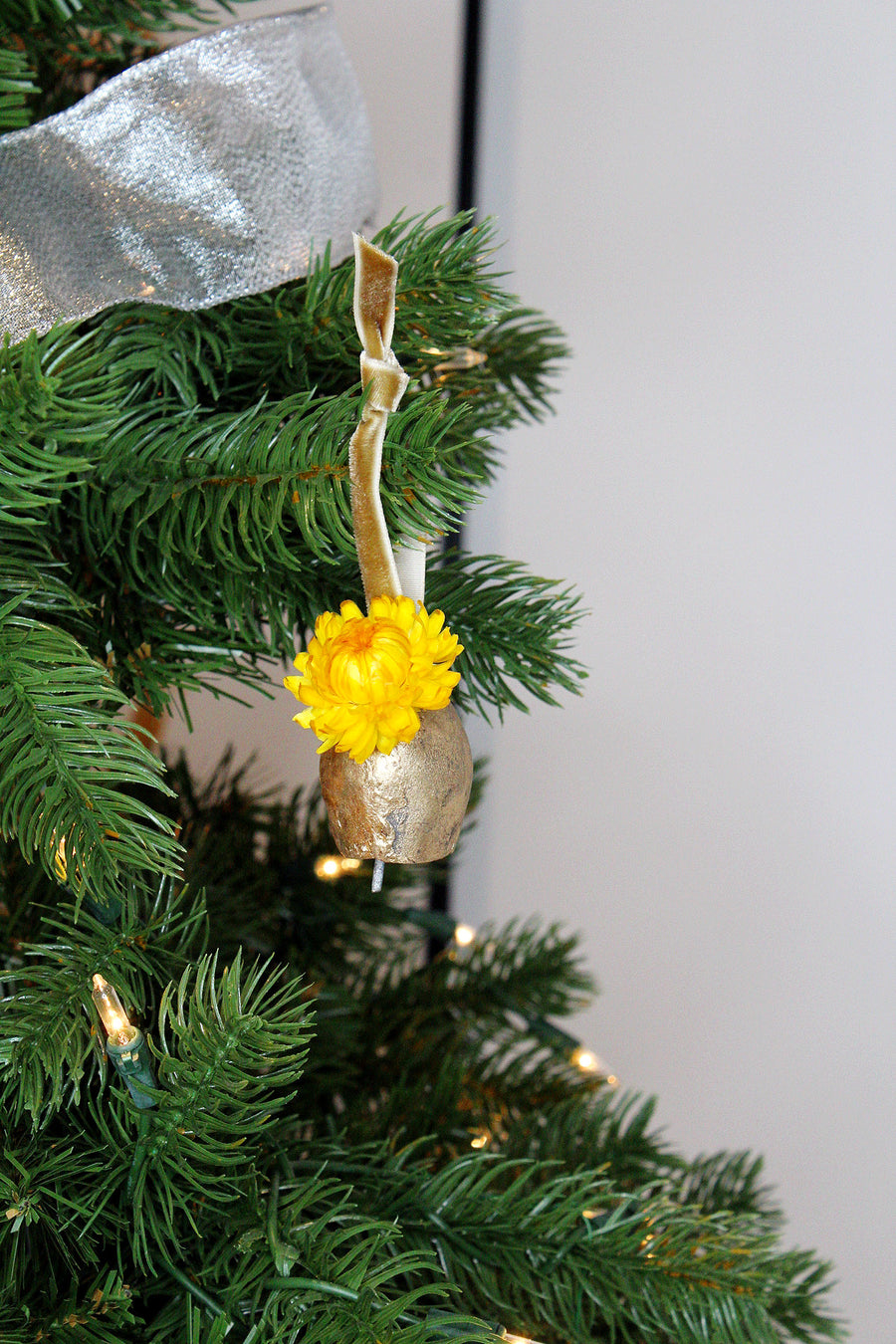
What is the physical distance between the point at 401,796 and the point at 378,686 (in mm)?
25

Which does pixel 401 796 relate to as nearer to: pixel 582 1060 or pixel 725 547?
pixel 582 1060

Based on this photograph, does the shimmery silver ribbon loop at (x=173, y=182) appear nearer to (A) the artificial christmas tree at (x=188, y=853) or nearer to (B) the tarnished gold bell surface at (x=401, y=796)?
(A) the artificial christmas tree at (x=188, y=853)

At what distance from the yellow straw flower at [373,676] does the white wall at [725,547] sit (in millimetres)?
435

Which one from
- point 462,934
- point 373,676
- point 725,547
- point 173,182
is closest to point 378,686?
point 373,676

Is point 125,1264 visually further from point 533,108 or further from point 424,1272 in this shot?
point 533,108

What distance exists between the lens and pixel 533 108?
659mm

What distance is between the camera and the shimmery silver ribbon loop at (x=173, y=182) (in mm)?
232

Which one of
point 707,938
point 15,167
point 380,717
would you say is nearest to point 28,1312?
point 380,717

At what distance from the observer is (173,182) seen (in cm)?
24

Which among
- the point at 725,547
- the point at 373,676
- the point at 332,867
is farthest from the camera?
the point at 725,547

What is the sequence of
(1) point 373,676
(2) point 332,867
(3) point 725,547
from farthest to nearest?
(3) point 725,547, (2) point 332,867, (1) point 373,676

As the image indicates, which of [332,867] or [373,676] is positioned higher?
[373,676]

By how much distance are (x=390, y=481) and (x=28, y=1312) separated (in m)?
0.18

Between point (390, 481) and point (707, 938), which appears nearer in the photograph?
point (390, 481)
